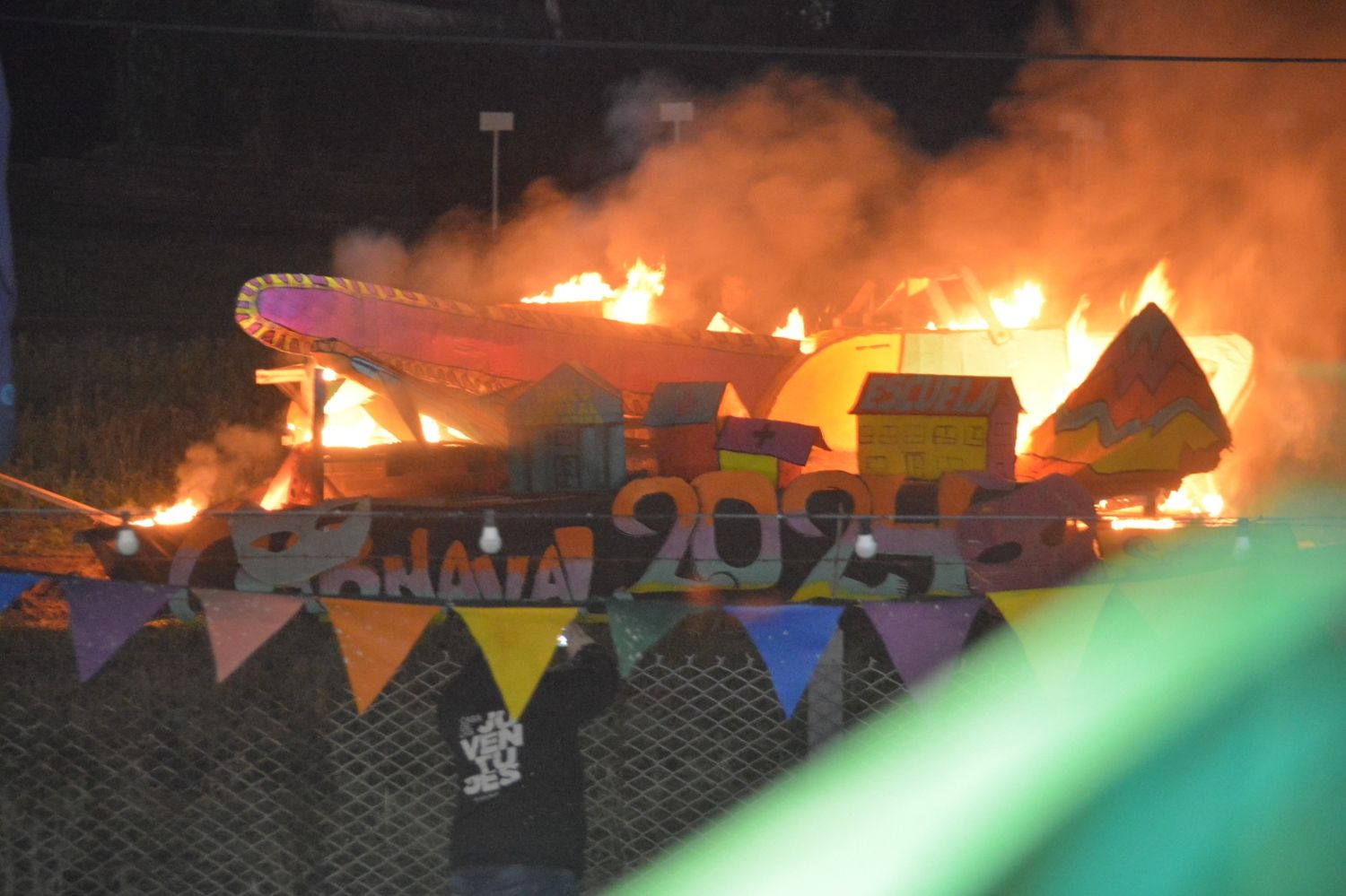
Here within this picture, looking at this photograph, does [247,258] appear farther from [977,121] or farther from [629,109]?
[977,121]

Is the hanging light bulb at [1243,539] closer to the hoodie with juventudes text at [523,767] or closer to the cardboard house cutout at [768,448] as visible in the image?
the cardboard house cutout at [768,448]

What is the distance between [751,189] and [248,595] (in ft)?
29.3

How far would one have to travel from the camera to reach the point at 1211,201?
43.0 feet

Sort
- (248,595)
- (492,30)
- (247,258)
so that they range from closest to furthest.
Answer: (248,595) < (247,258) < (492,30)

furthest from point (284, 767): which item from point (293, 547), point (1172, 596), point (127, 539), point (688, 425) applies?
point (1172, 596)

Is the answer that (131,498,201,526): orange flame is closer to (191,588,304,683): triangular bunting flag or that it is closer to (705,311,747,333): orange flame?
(191,588,304,683): triangular bunting flag

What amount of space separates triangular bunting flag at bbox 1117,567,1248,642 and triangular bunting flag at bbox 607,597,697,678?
174cm

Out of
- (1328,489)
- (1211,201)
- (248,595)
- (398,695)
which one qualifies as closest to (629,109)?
(1211,201)

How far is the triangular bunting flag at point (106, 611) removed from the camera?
18.2 feet

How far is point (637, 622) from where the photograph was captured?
5.50 metres

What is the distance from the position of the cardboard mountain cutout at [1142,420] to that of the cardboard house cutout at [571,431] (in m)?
2.40

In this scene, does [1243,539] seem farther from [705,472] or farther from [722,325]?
[722,325]

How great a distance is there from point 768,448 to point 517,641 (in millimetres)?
2443

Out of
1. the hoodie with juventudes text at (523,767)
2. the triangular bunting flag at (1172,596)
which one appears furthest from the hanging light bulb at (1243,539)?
the hoodie with juventudes text at (523,767)
